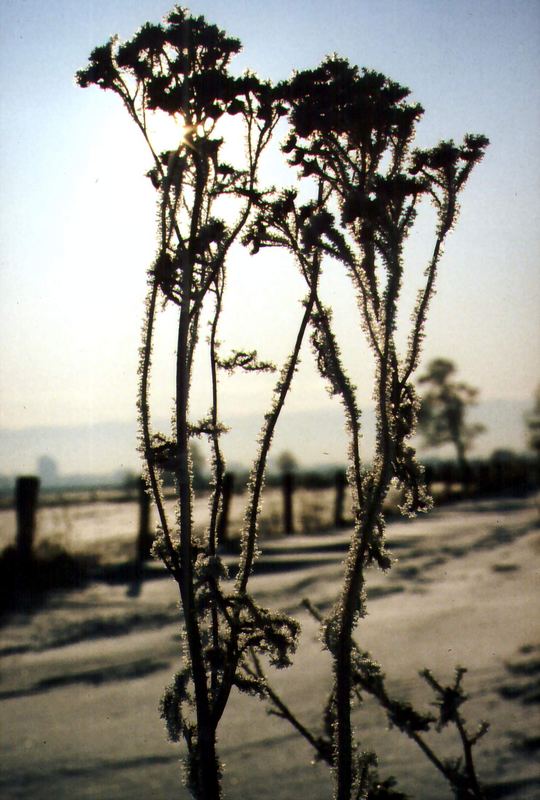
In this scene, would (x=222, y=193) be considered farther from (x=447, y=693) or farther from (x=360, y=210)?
(x=447, y=693)

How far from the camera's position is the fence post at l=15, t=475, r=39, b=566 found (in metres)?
9.24

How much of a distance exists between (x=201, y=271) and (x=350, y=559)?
0.72m

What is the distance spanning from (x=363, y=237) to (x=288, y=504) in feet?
42.5

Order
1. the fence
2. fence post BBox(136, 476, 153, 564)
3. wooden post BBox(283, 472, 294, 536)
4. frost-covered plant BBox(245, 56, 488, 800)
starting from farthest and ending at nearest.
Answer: wooden post BBox(283, 472, 294, 536) < fence post BBox(136, 476, 153, 564) < the fence < frost-covered plant BBox(245, 56, 488, 800)

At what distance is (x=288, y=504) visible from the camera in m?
14.5

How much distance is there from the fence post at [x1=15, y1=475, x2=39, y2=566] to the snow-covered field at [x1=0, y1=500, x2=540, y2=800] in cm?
138

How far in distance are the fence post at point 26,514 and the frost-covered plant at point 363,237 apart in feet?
26.0

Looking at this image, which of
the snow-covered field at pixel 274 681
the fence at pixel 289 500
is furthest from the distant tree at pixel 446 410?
the snow-covered field at pixel 274 681

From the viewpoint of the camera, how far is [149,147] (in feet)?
6.03

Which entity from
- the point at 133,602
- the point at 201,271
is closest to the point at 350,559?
the point at 201,271

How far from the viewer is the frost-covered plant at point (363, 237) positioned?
1688mm

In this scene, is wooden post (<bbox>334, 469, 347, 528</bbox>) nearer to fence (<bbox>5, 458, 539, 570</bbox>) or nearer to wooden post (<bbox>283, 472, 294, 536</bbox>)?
fence (<bbox>5, 458, 539, 570</bbox>)

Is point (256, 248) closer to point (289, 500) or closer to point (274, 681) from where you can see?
point (274, 681)

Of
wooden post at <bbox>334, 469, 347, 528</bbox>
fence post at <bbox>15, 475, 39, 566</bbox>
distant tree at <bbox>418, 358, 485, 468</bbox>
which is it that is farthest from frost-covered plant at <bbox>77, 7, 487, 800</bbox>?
distant tree at <bbox>418, 358, 485, 468</bbox>
